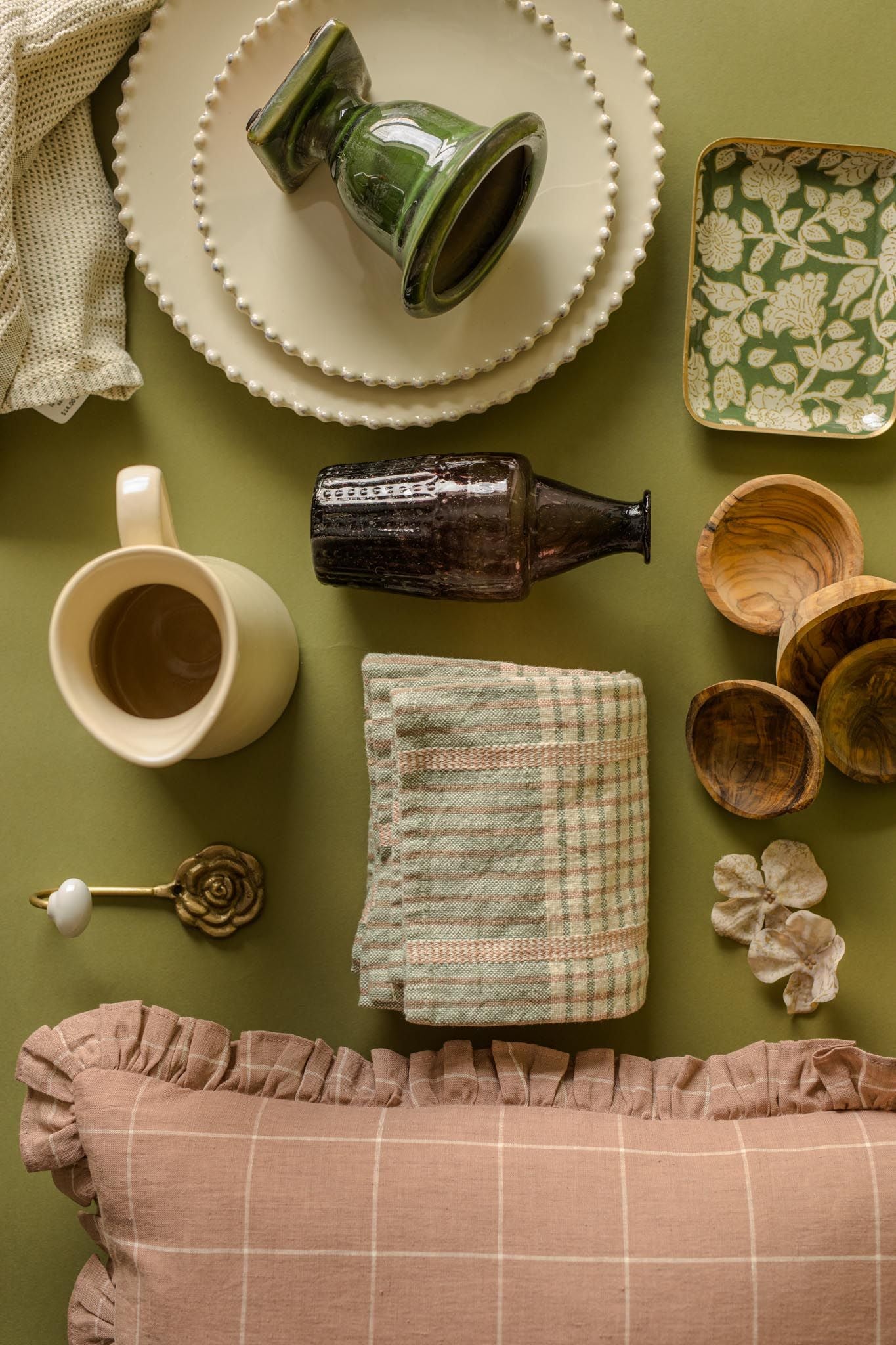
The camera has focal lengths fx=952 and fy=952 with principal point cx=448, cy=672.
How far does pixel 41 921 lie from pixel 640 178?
884mm

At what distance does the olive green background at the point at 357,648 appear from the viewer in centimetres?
90

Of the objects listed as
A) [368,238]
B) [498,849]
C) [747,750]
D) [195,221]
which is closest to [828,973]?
[747,750]

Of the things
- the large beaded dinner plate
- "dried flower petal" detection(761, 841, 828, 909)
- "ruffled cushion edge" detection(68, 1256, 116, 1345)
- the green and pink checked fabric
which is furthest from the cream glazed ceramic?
"ruffled cushion edge" detection(68, 1256, 116, 1345)

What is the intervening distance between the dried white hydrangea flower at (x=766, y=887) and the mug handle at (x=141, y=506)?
23.0 inches

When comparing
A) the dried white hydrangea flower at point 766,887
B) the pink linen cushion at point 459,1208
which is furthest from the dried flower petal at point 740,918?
the pink linen cushion at point 459,1208

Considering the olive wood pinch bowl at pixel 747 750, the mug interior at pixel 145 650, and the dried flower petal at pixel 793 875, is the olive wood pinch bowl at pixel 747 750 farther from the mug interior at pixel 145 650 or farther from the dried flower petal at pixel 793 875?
the mug interior at pixel 145 650

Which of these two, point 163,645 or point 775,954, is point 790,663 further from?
point 163,645

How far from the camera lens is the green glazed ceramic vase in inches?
27.3

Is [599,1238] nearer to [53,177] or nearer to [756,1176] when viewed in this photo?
[756,1176]

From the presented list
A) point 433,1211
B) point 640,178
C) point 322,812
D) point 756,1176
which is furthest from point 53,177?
point 756,1176

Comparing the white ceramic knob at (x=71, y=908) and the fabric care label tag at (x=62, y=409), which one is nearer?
the white ceramic knob at (x=71, y=908)

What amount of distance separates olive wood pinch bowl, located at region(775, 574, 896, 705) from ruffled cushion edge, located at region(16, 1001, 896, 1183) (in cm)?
32

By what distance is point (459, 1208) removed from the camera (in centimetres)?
74

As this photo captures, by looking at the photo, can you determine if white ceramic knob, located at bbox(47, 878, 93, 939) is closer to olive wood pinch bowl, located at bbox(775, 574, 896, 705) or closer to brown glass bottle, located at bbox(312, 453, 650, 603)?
brown glass bottle, located at bbox(312, 453, 650, 603)
